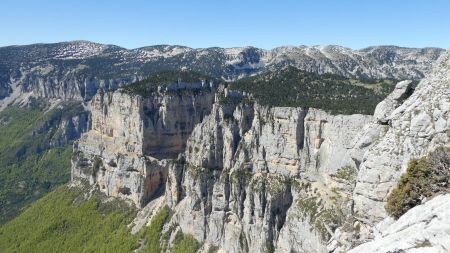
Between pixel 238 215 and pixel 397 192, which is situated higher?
pixel 397 192

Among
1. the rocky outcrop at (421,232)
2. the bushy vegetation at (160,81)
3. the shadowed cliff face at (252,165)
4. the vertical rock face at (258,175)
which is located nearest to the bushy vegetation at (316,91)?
the shadowed cliff face at (252,165)

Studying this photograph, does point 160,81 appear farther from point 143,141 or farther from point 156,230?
point 156,230

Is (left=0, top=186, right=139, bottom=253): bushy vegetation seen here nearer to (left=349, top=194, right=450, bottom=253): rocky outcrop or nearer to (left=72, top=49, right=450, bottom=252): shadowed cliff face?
(left=72, top=49, right=450, bottom=252): shadowed cliff face

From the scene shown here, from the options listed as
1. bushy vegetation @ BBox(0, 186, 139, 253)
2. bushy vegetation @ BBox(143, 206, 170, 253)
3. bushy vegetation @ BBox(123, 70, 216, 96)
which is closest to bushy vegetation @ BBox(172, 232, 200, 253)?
bushy vegetation @ BBox(143, 206, 170, 253)

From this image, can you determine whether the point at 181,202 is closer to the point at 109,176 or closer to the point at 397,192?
the point at 109,176

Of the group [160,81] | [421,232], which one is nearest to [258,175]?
[160,81]

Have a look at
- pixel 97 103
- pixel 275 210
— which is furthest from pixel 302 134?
pixel 97 103
